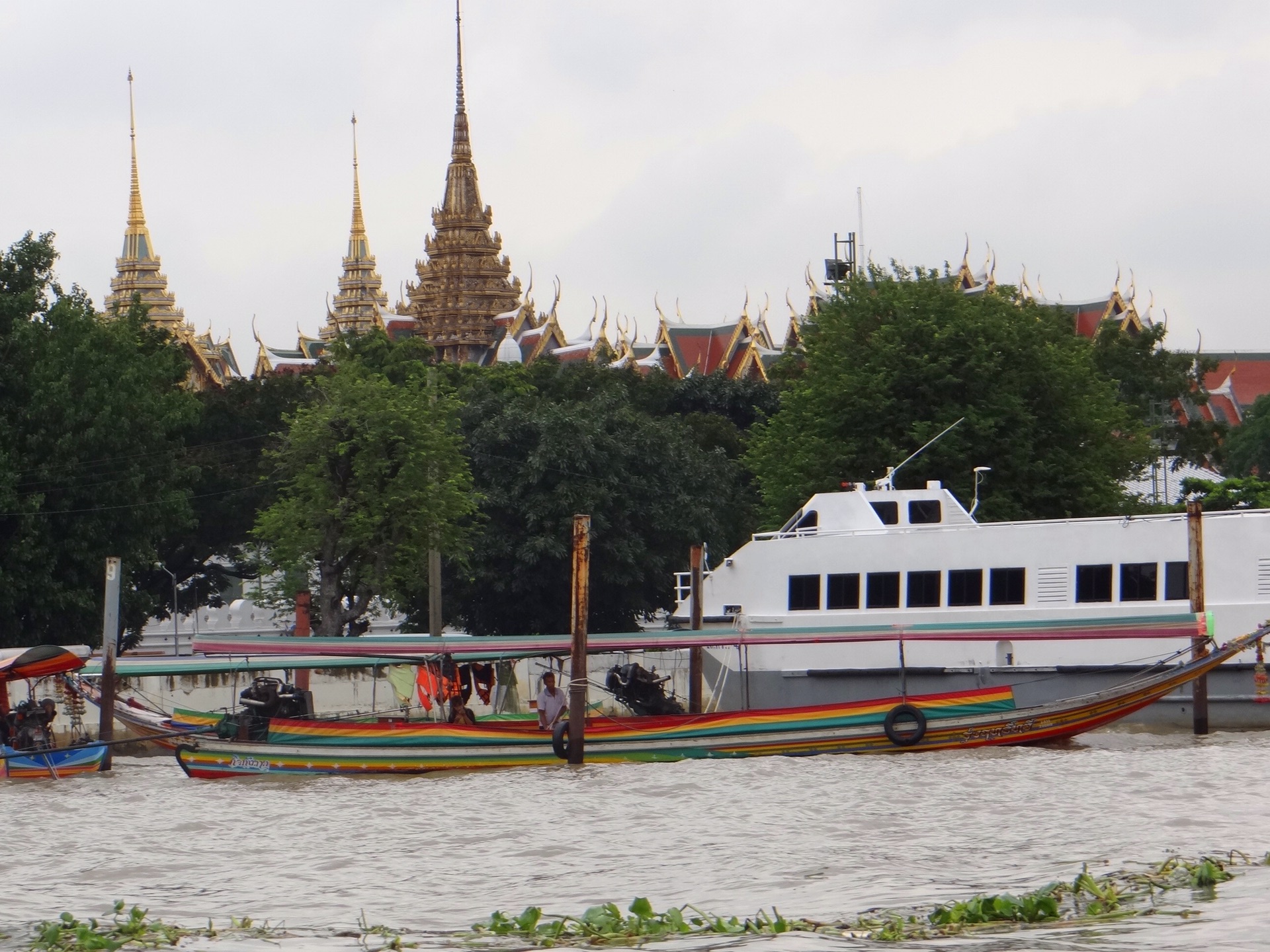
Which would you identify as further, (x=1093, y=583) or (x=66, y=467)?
(x=66, y=467)

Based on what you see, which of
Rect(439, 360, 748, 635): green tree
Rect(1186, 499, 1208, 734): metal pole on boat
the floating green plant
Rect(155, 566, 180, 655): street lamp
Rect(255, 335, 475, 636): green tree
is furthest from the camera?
Rect(155, 566, 180, 655): street lamp

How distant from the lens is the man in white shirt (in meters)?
28.2

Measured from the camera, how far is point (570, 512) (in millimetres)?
50062

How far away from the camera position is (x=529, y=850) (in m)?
19.2

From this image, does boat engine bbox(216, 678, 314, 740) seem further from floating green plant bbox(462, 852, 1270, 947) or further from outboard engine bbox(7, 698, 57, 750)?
floating green plant bbox(462, 852, 1270, 947)

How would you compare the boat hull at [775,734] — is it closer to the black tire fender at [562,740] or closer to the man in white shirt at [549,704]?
the black tire fender at [562,740]

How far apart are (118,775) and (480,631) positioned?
74.3 feet

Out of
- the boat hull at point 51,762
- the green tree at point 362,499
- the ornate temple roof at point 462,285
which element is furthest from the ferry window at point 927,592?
the ornate temple roof at point 462,285

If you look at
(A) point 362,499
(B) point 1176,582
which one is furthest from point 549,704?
(A) point 362,499

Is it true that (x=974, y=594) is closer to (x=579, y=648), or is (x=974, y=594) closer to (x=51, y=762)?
(x=579, y=648)

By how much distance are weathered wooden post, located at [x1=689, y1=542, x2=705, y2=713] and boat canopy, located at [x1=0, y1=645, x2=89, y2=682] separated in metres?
9.97

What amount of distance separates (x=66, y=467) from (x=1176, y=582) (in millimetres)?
24092

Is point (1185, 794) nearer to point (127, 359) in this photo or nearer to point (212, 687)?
point (212, 687)

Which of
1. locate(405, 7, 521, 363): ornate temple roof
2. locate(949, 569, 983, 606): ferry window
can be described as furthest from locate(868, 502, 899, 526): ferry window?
locate(405, 7, 521, 363): ornate temple roof
